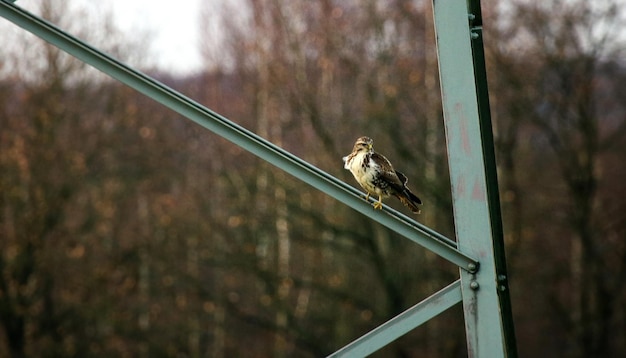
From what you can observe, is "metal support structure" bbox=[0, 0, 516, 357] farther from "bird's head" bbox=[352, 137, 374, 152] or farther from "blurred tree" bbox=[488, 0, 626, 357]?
"blurred tree" bbox=[488, 0, 626, 357]

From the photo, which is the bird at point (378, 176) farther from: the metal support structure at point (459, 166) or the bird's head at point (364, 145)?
the metal support structure at point (459, 166)

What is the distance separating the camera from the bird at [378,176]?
560 centimetres

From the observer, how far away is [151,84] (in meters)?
Answer: 4.03

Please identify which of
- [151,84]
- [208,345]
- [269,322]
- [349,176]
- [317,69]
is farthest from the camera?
[208,345]

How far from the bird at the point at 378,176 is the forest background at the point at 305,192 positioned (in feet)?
46.3

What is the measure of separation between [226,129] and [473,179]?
1.04 meters

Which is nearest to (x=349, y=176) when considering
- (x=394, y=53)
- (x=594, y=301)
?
(x=394, y=53)

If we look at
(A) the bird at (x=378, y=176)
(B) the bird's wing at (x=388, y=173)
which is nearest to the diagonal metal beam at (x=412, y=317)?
(A) the bird at (x=378, y=176)

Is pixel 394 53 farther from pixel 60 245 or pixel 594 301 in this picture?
pixel 60 245

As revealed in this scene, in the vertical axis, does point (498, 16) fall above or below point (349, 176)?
above

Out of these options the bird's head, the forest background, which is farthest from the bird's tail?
the forest background

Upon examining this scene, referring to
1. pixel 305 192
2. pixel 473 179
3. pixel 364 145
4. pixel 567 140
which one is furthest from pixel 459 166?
pixel 305 192

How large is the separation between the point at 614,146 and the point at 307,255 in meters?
7.73

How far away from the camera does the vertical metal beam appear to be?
401 centimetres
